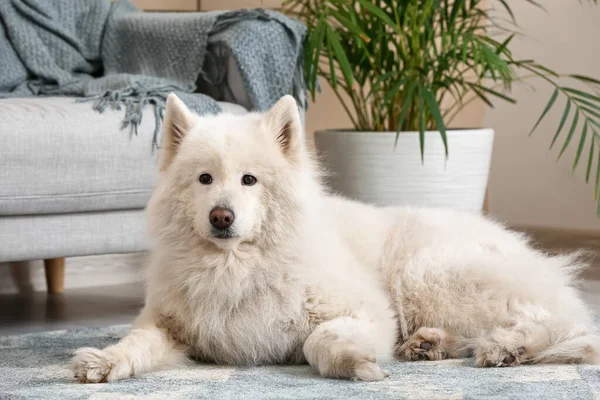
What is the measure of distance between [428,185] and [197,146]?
7.10 feet

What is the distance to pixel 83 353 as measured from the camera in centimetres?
198

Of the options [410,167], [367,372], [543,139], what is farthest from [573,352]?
[543,139]

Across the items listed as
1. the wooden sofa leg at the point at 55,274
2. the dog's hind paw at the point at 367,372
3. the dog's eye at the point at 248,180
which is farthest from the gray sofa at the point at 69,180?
the dog's hind paw at the point at 367,372

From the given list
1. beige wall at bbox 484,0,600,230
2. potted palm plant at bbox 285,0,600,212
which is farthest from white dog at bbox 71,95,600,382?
beige wall at bbox 484,0,600,230

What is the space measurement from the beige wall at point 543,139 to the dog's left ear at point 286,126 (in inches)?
149

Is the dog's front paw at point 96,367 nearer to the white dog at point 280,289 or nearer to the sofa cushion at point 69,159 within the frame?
the white dog at point 280,289

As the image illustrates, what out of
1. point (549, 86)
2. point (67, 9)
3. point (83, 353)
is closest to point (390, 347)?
point (83, 353)

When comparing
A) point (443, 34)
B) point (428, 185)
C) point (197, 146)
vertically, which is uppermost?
point (443, 34)

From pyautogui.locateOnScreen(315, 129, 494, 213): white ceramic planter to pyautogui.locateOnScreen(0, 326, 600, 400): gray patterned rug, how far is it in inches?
77.7

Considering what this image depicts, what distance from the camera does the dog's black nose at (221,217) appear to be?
200 centimetres

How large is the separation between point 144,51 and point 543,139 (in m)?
2.86

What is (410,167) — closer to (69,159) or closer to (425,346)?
(69,159)

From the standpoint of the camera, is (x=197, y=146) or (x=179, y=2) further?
(x=179, y=2)

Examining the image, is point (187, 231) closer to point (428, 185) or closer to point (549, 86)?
point (428, 185)
